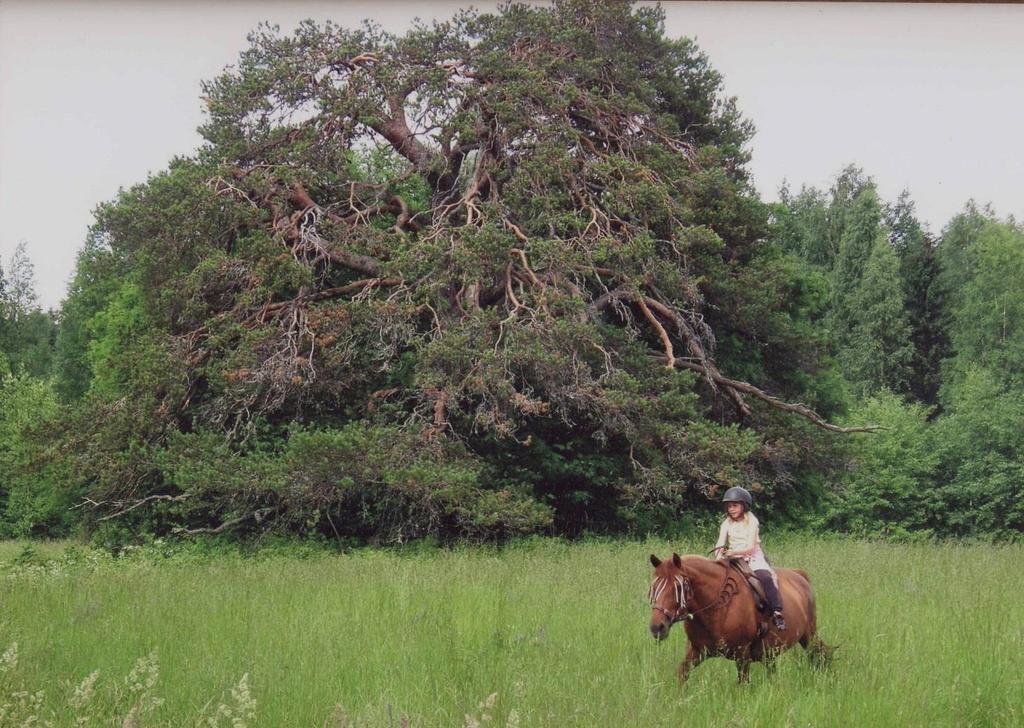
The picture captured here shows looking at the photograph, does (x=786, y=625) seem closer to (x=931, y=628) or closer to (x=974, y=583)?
(x=931, y=628)

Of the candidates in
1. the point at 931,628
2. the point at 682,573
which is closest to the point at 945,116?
the point at 931,628

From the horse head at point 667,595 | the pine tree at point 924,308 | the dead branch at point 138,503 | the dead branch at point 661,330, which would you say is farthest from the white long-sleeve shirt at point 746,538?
the pine tree at point 924,308

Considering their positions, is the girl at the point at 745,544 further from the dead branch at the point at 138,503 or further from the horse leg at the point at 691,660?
the dead branch at the point at 138,503

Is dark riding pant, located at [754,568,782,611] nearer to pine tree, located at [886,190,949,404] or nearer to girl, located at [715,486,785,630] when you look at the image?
girl, located at [715,486,785,630]

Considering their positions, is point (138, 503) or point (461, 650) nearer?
point (461, 650)

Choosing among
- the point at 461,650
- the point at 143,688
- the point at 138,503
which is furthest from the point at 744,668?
the point at 138,503

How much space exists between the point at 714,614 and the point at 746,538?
2.16 feet

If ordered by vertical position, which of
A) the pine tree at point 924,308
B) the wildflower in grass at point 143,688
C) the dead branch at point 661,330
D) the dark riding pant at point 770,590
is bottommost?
the wildflower in grass at point 143,688

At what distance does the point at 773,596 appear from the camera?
6277 millimetres

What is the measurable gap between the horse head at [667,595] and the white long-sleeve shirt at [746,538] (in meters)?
0.78

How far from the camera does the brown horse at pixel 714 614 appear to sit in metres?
5.70

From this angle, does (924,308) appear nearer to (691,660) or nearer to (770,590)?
(770,590)

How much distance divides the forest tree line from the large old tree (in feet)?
0.20

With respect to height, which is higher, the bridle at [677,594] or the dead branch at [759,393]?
the dead branch at [759,393]
